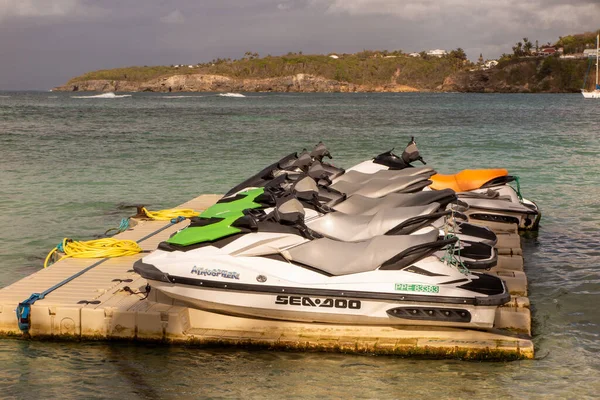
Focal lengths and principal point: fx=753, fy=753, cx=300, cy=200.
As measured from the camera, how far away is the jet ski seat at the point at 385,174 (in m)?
10.0

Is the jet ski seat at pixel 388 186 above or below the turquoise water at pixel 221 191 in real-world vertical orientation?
above

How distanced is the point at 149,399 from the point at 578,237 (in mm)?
8698

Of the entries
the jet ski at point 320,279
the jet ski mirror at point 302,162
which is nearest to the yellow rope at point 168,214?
the jet ski mirror at point 302,162

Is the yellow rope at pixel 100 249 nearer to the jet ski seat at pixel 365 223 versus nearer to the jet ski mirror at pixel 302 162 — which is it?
the jet ski seat at pixel 365 223

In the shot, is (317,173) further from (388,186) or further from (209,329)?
(209,329)

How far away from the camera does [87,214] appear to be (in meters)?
15.0

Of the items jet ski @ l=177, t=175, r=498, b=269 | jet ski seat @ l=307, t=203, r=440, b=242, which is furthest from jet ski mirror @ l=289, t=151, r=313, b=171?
jet ski seat @ l=307, t=203, r=440, b=242

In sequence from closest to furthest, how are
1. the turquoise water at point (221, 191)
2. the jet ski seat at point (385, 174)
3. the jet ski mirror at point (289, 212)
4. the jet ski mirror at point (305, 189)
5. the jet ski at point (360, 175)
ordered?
1. the turquoise water at point (221, 191)
2. the jet ski mirror at point (289, 212)
3. the jet ski mirror at point (305, 189)
4. the jet ski at point (360, 175)
5. the jet ski seat at point (385, 174)

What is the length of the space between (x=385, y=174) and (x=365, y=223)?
8.85 feet

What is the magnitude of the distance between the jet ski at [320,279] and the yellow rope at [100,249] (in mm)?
2092

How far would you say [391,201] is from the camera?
8.83 metres

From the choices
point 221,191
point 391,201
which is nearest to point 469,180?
point 391,201

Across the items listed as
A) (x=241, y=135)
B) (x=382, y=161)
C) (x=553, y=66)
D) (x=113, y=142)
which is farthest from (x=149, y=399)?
(x=553, y=66)

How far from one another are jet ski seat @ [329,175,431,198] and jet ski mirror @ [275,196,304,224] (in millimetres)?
2637
